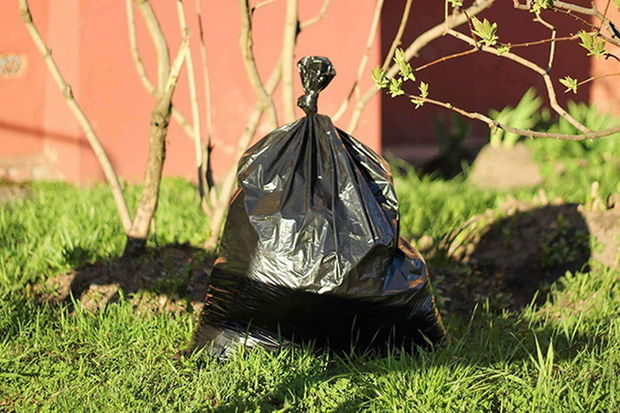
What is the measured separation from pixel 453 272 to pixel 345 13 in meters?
2.60

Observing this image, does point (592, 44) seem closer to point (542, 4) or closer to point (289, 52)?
point (542, 4)

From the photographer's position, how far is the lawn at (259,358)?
2699 mm

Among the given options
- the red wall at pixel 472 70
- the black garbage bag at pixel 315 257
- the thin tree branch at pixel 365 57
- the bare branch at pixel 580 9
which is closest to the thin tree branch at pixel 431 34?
the thin tree branch at pixel 365 57

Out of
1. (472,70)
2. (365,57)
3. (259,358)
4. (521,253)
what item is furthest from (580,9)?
(472,70)

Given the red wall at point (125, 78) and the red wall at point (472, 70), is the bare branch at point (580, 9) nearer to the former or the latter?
the red wall at point (125, 78)

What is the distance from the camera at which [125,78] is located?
632 centimetres

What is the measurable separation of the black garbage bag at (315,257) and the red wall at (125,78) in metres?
3.16

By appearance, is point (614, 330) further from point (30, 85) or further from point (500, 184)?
point (30, 85)

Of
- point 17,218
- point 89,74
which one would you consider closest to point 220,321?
point 17,218

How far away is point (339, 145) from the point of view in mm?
2992

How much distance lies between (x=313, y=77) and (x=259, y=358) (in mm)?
968

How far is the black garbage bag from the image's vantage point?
290 cm

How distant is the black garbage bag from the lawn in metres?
0.09

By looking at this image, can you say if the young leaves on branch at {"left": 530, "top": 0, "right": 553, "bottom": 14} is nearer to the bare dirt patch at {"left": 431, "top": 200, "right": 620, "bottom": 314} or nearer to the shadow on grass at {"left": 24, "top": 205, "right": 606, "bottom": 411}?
the shadow on grass at {"left": 24, "top": 205, "right": 606, "bottom": 411}
